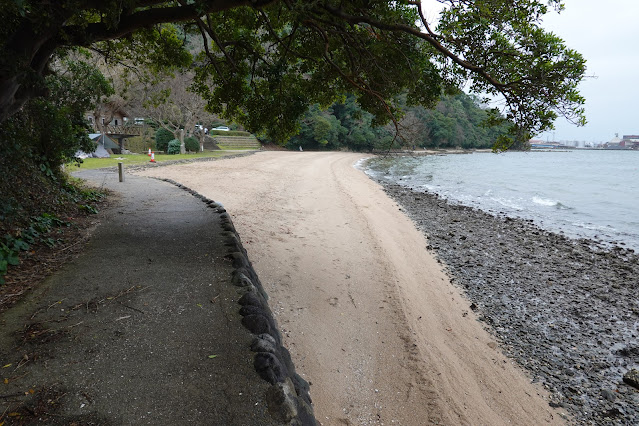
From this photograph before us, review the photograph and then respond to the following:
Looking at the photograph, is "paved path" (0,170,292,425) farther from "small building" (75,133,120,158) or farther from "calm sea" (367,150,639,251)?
"small building" (75,133,120,158)

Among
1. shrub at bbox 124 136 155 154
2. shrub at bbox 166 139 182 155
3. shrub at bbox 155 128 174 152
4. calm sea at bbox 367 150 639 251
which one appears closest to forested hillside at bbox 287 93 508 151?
shrub at bbox 166 139 182 155

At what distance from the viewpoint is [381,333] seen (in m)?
5.08

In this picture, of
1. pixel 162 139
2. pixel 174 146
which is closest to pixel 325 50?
pixel 174 146

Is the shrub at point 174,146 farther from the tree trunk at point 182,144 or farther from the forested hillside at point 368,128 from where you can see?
the forested hillside at point 368,128

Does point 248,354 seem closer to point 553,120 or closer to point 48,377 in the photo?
point 48,377

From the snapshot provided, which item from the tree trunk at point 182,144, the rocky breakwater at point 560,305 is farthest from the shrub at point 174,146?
the rocky breakwater at point 560,305

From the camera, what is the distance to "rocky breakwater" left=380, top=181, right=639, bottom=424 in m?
4.32

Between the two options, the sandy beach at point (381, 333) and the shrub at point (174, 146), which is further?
the shrub at point (174, 146)

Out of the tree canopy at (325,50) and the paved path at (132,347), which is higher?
the tree canopy at (325,50)

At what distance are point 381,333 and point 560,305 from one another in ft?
11.9

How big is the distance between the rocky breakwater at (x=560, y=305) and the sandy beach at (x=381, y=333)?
372 millimetres

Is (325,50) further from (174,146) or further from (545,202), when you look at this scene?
(174,146)

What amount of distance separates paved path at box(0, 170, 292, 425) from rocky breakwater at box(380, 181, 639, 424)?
143 inches

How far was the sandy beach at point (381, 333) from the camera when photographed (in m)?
3.81
